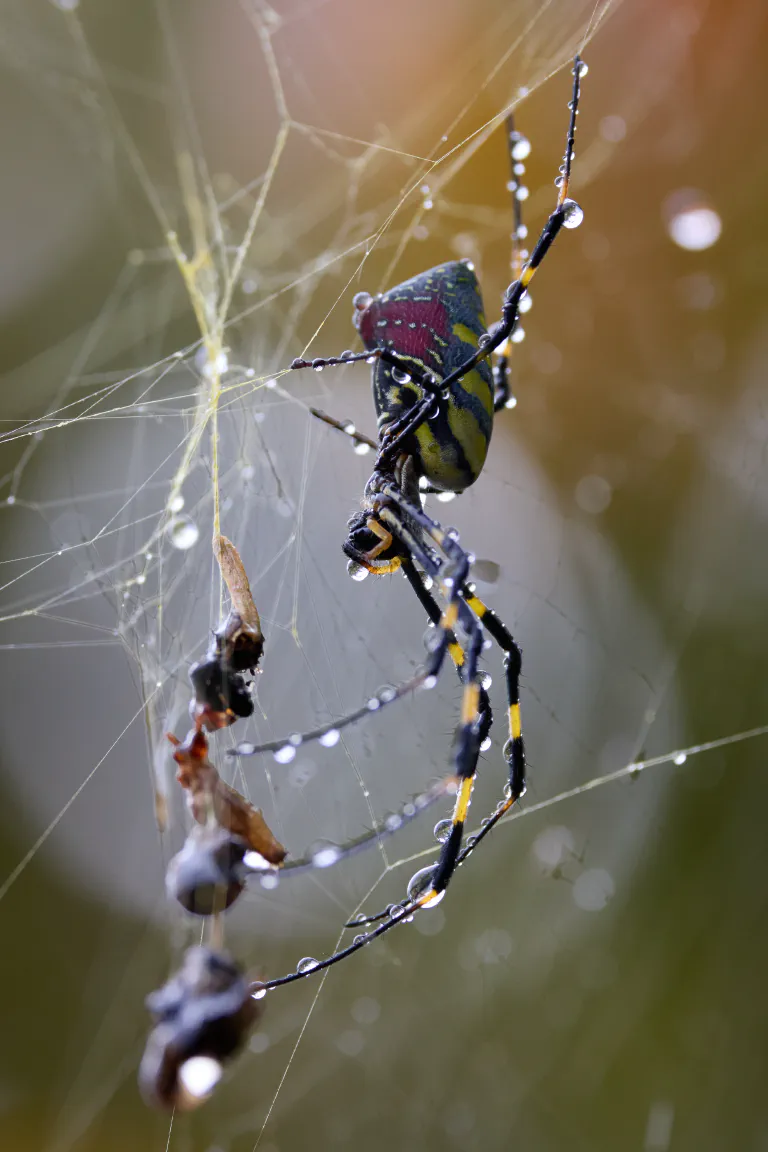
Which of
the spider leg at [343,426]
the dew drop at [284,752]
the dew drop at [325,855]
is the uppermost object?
the spider leg at [343,426]

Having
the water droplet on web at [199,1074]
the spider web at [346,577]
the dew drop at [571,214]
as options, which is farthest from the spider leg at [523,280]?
the water droplet on web at [199,1074]

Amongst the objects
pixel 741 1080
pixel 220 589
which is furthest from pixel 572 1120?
pixel 220 589

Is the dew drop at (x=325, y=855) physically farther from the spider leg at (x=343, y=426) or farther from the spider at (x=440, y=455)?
the spider leg at (x=343, y=426)

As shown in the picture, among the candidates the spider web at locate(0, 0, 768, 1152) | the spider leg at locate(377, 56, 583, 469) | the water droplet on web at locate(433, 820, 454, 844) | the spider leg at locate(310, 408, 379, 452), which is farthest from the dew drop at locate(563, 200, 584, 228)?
the water droplet on web at locate(433, 820, 454, 844)

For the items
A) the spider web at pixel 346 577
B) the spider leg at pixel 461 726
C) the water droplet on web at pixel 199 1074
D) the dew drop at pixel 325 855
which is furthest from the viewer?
the spider web at pixel 346 577

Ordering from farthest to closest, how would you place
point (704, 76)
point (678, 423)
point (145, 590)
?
1. point (678, 423)
2. point (704, 76)
3. point (145, 590)

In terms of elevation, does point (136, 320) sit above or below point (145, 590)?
above

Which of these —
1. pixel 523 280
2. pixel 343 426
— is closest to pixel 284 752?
pixel 343 426

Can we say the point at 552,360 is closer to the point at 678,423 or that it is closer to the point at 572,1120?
the point at 678,423
